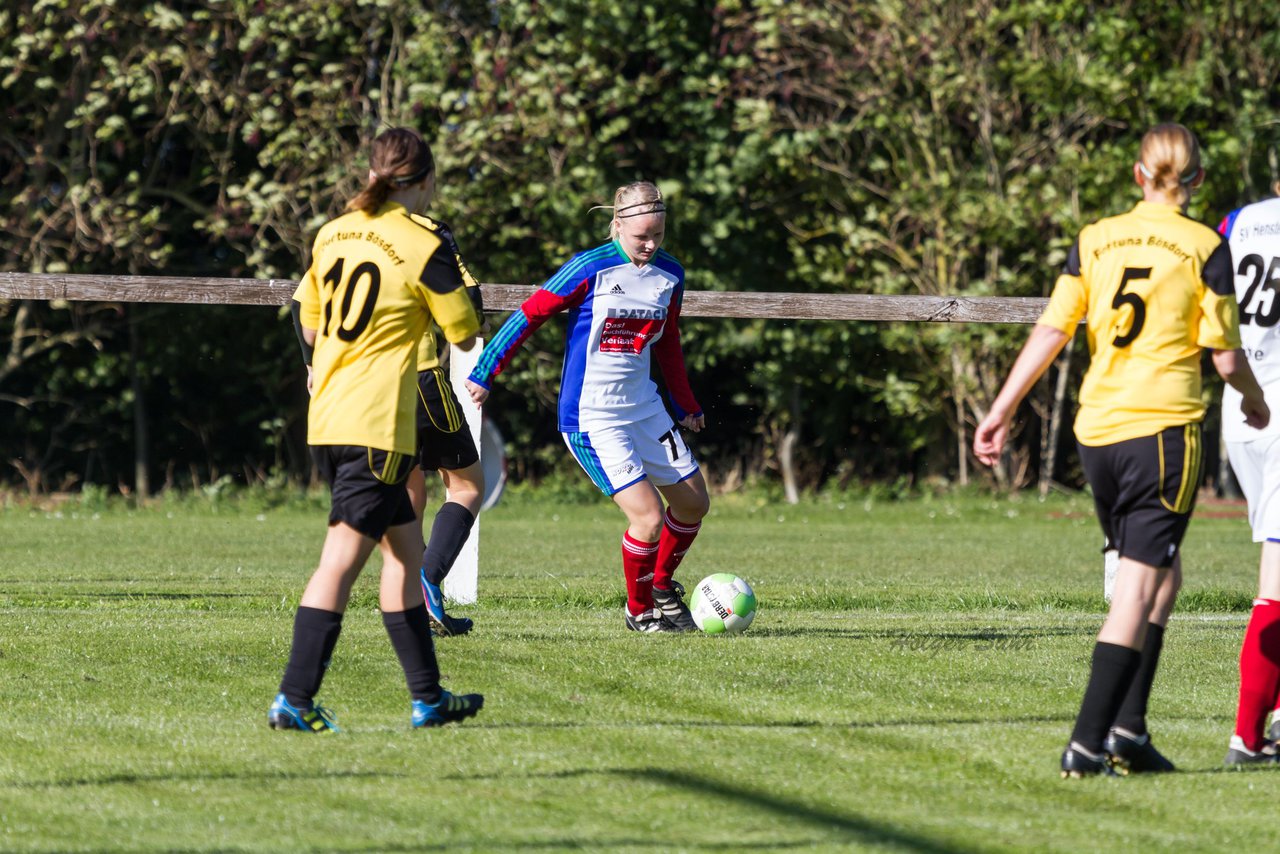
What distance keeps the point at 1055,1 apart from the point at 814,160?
3.40 metres

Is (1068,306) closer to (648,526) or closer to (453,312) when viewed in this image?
(453,312)

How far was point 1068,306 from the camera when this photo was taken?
15.8 feet

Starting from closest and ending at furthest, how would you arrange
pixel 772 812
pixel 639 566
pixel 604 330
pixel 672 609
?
pixel 772 812 → pixel 604 330 → pixel 639 566 → pixel 672 609

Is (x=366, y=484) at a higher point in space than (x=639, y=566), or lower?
higher

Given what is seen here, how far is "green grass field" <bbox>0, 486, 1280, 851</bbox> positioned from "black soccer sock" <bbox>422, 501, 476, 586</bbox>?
0.36m

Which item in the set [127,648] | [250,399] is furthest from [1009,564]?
[250,399]

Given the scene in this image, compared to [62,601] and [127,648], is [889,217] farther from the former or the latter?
[127,648]

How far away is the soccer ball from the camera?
7680mm

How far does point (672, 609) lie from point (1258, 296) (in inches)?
138

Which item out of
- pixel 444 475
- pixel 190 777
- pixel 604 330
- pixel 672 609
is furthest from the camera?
pixel 672 609

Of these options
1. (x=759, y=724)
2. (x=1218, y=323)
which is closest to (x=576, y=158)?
(x=759, y=724)

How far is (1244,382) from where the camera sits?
4.79 m

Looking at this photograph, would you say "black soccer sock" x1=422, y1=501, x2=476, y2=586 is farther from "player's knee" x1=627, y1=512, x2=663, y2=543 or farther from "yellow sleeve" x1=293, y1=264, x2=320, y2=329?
"yellow sleeve" x1=293, y1=264, x2=320, y2=329

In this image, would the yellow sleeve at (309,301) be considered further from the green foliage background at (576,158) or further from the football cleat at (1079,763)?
the green foliage background at (576,158)
